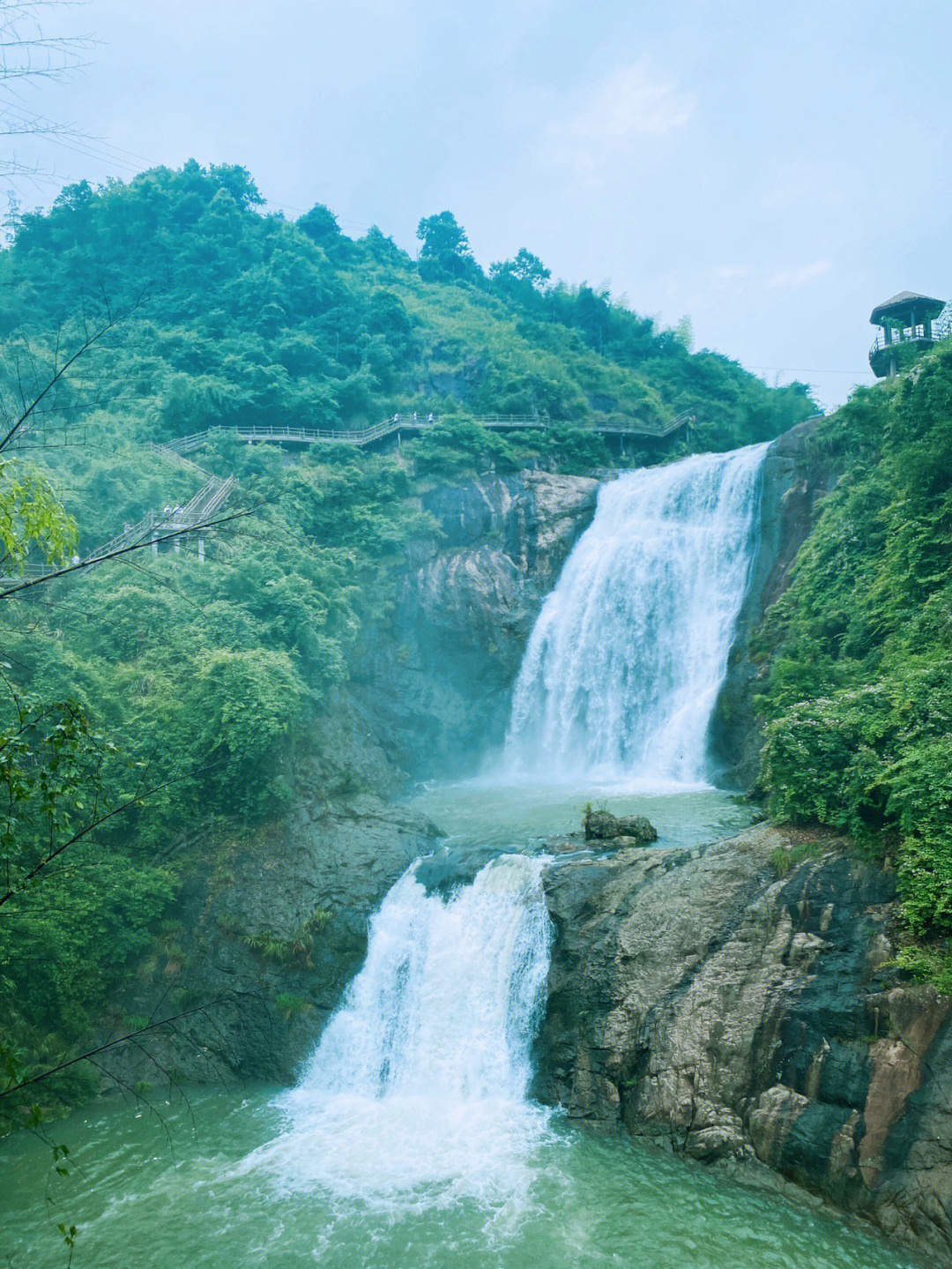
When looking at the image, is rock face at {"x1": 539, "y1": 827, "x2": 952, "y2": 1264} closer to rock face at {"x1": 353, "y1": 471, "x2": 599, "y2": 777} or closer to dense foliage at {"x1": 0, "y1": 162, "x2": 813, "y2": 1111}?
dense foliage at {"x1": 0, "y1": 162, "x2": 813, "y2": 1111}

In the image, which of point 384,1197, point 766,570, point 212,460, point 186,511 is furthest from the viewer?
point 212,460

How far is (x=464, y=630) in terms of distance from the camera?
26.5 meters

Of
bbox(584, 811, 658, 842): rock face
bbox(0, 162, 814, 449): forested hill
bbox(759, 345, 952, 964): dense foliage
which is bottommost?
bbox(584, 811, 658, 842): rock face

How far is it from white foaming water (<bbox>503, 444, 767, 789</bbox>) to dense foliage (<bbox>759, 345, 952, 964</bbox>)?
2896 mm

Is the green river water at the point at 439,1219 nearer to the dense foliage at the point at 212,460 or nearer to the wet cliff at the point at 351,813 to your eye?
the wet cliff at the point at 351,813

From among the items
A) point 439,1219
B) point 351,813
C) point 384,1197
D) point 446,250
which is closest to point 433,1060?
point 384,1197

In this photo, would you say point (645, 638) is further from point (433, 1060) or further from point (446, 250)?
point (446, 250)

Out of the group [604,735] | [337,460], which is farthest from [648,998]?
[337,460]

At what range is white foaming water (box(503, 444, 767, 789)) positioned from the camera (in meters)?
22.2

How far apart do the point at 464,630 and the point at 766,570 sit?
9821 mm

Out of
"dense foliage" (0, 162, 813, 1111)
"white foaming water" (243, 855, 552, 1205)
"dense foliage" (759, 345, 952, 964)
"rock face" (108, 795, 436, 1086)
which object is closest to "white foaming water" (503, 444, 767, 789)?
"dense foliage" (759, 345, 952, 964)

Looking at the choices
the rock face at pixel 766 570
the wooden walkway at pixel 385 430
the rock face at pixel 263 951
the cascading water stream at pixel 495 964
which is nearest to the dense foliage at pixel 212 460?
the rock face at pixel 263 951

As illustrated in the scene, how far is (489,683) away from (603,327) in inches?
1247

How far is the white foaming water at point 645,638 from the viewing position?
72.8ft
